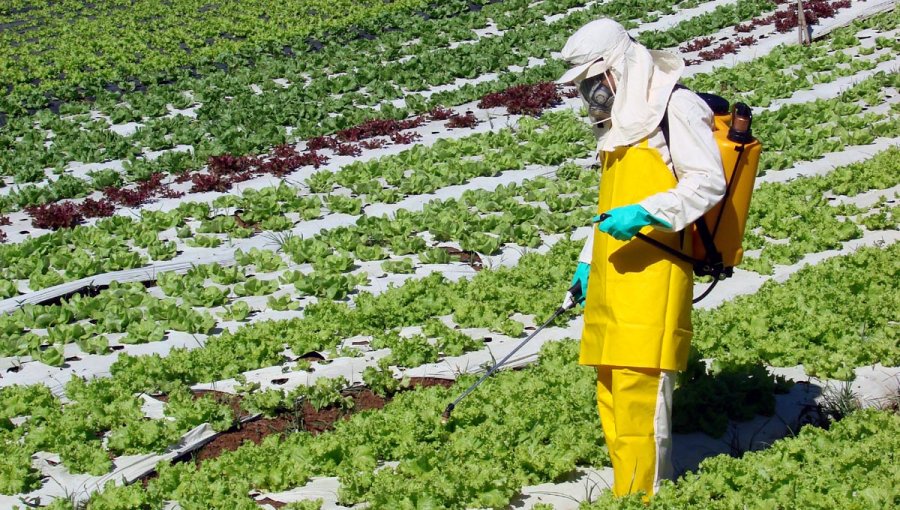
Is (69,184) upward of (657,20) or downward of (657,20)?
upward

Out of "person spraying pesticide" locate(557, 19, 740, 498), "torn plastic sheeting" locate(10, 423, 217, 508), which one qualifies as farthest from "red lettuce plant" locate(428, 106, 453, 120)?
"person spraying pesticide" locate(557, 19, 740, 498)

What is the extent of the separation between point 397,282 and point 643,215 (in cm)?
518

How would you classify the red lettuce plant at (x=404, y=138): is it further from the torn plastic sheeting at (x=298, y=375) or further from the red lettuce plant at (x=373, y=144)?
the torn plastic sheeting at (x=298, y=375)

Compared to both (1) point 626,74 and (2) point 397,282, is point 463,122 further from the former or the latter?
(1) point 626,74

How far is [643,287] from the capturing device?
190 inches

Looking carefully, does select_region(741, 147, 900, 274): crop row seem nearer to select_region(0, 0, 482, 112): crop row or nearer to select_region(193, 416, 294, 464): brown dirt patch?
select_region(193, 416, 294, 464): brown dirt patch

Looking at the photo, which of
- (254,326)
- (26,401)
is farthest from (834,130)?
(26,401)

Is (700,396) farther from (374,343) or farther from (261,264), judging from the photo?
(261,264)

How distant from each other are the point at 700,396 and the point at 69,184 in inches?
347

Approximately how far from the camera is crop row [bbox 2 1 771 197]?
13.8 m

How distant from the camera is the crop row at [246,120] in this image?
13828 mm

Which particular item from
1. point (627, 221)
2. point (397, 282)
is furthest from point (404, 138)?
point (627, 221)

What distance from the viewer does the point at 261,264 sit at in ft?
32.7

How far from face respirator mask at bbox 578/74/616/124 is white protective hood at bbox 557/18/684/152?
0.21 ft
